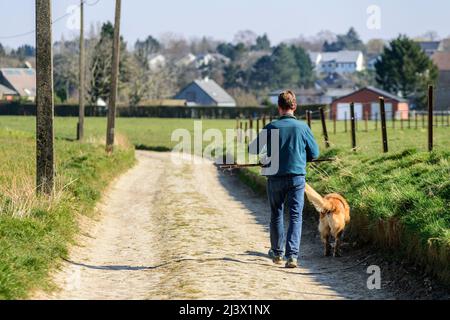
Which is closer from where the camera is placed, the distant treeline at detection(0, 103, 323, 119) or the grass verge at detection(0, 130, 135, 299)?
the grass verge at detection(0, 130, 135, 299)

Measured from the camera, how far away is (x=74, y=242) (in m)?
13.7

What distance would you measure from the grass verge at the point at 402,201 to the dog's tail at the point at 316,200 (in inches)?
31.7

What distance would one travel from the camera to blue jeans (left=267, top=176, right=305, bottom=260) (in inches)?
451

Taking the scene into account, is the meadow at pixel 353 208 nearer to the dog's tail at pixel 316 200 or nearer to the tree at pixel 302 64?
the dog's tail at pixel 316 200

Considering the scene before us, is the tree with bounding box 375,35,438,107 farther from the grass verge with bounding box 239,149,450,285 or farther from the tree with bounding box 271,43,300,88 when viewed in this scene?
the grass verge with bounding box 239,149,450,285

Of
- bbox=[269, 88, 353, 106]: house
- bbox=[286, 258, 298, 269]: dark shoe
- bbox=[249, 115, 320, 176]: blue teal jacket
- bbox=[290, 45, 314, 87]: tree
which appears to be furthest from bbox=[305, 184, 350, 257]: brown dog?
bbox=[290, 45, 314, 87]: tree

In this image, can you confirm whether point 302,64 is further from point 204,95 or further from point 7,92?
point 7,92

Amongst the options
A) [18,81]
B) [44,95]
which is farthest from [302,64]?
[44,95]

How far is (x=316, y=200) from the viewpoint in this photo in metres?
11.9

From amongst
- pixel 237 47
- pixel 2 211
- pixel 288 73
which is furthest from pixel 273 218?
pixel 237 47

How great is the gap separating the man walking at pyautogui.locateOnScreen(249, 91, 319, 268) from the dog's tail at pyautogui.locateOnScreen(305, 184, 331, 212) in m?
0.35

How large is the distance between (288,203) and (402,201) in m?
1.72
